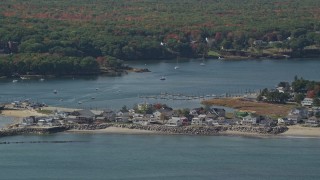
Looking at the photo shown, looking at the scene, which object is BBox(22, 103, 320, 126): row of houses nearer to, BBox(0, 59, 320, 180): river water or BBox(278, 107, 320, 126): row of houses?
BBox(278, 107, 320, 126): row of houses

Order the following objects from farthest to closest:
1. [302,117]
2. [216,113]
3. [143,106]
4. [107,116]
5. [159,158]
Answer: [143,106] → [216,113] → [107,116] → [302,117] → [159,158]

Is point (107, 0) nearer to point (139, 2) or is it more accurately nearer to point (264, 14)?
point (139, 2)

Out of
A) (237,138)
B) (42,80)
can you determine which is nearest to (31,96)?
(42,80)

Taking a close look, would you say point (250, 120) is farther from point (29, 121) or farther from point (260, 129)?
point (29, 121)

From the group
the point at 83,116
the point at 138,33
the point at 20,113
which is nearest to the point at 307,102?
the point at 83,116

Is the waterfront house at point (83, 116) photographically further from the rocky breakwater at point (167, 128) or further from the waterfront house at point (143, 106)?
the waterfront house at point (143, 106)


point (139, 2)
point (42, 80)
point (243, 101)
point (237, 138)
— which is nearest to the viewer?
point (237, 138)
